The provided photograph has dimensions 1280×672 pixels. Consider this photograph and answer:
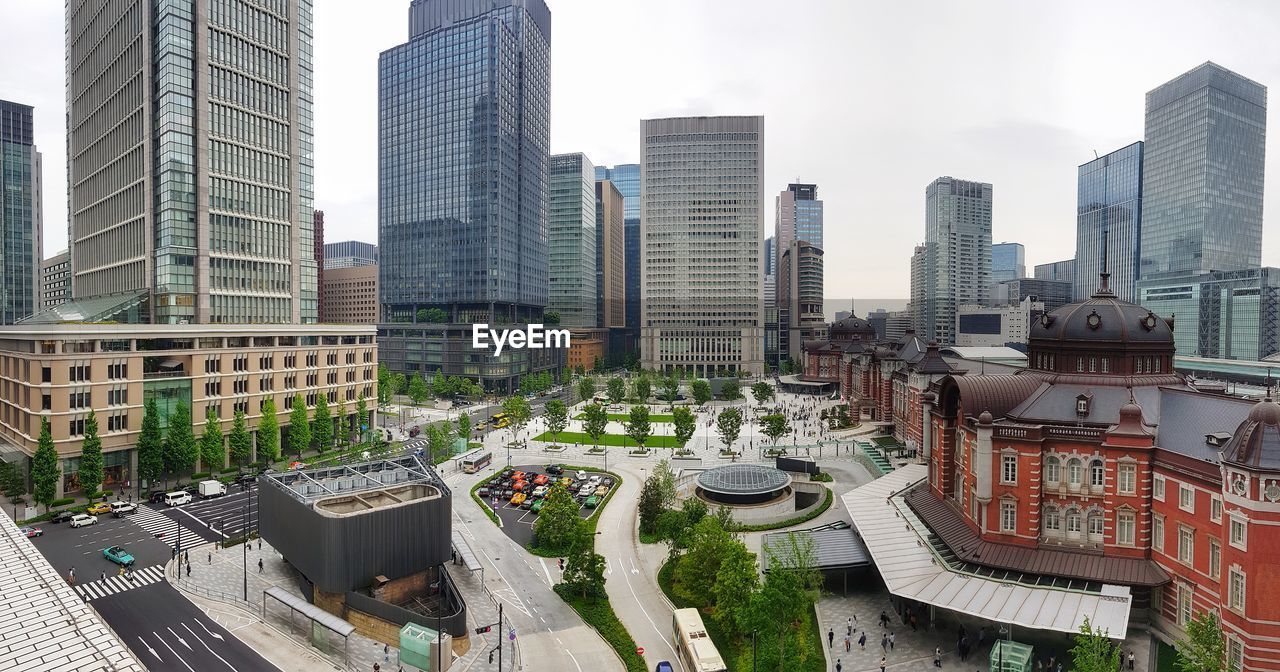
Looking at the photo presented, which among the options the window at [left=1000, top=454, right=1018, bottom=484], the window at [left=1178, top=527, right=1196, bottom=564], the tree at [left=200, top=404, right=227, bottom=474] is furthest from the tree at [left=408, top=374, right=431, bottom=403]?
the window at [left=1178, top=527, right=1196, bottom=564]

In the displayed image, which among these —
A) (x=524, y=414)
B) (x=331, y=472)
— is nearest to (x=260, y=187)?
(x=524, y=414)

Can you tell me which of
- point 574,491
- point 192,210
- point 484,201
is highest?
point 484,201

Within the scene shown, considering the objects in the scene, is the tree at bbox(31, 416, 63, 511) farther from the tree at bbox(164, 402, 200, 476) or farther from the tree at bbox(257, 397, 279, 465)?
the tree at bbox(257, 397, 279, 465)

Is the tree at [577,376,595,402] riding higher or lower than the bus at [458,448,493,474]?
higher

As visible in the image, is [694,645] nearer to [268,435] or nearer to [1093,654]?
[1093,654]

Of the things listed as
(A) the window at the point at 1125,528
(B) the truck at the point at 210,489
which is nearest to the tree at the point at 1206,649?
(A) the window at the point at 1125,528

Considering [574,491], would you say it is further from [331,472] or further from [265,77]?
[265,77]

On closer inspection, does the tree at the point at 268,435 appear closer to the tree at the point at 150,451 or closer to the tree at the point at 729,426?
the tree at the point at 150,451
